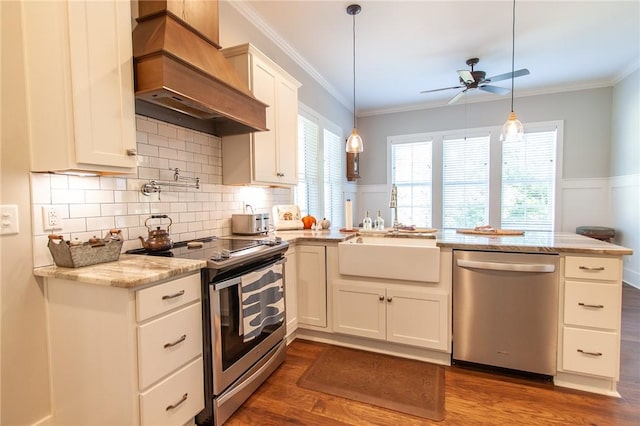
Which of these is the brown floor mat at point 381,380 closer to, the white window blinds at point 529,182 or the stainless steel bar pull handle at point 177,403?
the stainless steel bar pull handle at point 177,403

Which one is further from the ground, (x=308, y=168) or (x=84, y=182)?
(x=308, y=168)

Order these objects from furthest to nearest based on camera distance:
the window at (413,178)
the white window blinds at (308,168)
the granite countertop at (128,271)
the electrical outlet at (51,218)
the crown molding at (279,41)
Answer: the window at (413,178) < the white window blinds at (308,168) < the crown molding at (279,41) < the electrical outlet at (51,218) < the granite countertop at (128,271)

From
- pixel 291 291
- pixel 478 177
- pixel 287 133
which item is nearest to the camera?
pixel 291 291

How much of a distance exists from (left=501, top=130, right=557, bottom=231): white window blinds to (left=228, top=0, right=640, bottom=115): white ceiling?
0.89 m

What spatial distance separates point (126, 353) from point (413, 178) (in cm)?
541

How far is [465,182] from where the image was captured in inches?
218

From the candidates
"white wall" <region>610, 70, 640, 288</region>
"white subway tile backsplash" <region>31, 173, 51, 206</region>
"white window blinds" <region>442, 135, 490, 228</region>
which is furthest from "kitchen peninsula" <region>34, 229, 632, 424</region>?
"white window blinds" <region>442, 135, 490, 228</region>

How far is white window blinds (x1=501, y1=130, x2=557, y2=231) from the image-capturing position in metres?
5.05

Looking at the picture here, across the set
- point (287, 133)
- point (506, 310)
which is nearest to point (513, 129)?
point (506, 310)

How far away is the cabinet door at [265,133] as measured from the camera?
255 cm

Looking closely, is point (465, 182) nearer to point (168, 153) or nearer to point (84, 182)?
point (168, 153)

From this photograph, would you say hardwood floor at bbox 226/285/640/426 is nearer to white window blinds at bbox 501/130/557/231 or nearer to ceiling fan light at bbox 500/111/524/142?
ceiling fan light at bbox 500/111/524/142

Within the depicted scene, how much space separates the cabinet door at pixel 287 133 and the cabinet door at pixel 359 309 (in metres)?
1.13

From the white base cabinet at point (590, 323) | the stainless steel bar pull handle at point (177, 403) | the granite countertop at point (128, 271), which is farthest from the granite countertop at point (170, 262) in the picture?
the stainless steel bar pull handle at point (177, 403)
